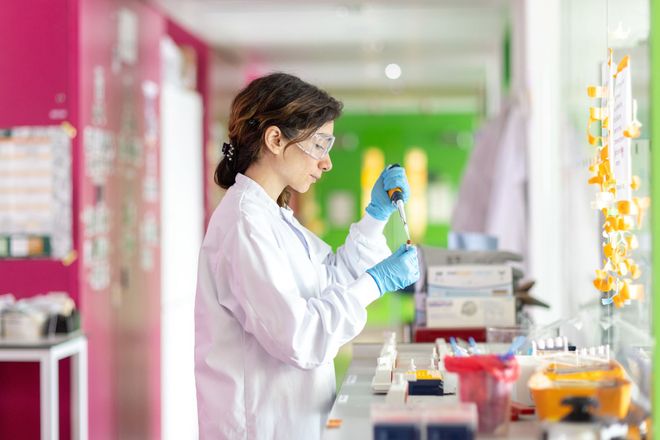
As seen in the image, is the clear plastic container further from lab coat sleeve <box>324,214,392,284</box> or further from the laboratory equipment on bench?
lab coat sleeve <box>324,214,392,284</box>

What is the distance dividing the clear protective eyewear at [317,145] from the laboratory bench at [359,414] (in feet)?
1.95

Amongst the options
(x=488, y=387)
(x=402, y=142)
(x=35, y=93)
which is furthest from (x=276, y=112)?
(x=402, y=142)

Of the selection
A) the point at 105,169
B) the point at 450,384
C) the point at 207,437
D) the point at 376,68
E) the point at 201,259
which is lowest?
the point at 207,437

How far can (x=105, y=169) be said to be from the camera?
4.43 m

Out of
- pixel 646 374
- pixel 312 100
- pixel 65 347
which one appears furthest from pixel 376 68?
pixel 646 374

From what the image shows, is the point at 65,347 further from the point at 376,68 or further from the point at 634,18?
the point at 376,68

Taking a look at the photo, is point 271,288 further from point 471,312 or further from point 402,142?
point 402,142

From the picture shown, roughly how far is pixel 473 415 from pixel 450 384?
434mm

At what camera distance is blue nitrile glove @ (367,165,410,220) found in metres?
2.51

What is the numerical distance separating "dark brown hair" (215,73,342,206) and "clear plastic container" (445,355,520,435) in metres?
0.81

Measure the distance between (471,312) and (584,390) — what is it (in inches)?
50.6

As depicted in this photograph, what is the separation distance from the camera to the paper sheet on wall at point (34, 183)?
13.3 ft

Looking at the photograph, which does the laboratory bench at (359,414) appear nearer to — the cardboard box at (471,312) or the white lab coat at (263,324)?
the white lab coat at (263,324)

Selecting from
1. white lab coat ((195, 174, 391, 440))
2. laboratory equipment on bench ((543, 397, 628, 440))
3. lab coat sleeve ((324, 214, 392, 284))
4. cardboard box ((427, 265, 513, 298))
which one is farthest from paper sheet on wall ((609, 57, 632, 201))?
cardboard box ((427, 265, 513, 298))
